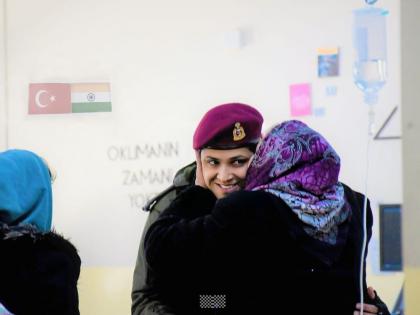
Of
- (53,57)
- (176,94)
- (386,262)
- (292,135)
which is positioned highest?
(53,57)

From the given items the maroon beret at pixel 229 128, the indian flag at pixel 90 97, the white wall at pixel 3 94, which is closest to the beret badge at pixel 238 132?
the maroon beret at pixel 229 128

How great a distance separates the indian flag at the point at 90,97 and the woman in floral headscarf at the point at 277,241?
1252 millimetres

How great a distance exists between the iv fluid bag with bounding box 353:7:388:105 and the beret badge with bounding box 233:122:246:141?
0.72 m

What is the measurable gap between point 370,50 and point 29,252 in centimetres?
143

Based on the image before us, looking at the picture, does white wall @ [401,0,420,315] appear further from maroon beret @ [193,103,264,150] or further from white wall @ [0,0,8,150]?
white wall @ [0,0,8,150]

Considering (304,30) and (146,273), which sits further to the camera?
(304,30)

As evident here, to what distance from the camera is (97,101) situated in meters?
2.54

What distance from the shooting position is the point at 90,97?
2551 millimetres

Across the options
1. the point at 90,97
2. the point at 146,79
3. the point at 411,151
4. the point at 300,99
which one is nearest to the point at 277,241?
the point at 411,151

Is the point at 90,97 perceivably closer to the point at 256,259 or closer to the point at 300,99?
the point at 300,99

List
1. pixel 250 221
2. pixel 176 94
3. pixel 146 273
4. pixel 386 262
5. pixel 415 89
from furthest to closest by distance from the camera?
pixel 176 94 < pixel 386 262 < pixel 146 273 < pixel 250 221 < pixel 415 89

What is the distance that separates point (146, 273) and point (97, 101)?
40.2 inches

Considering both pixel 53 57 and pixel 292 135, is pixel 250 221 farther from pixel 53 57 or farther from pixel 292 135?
pixel 53 57

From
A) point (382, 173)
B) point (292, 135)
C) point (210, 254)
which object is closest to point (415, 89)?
point (292, 135)
